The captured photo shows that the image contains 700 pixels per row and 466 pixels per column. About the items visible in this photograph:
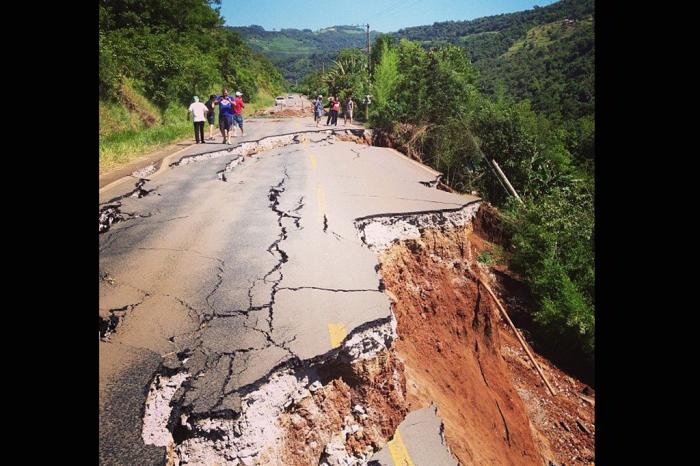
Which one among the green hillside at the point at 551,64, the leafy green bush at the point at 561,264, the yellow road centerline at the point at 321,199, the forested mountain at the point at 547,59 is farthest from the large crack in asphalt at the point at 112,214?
the forested mountain at the point at 547,59

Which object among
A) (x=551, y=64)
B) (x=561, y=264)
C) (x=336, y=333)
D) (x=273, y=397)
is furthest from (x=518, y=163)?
(x=551, y=64)

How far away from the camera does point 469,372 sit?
6.23 meters

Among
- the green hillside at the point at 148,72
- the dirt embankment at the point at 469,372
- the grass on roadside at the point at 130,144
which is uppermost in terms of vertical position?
the green hillside at the point at 148,72

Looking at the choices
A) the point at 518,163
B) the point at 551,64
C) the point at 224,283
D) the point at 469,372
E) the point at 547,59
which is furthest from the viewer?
the point at 547,59

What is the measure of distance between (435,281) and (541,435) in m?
3.31

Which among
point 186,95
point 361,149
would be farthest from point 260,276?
point 186,95

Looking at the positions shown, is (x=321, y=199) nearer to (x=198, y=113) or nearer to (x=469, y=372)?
(x=469, y=372)

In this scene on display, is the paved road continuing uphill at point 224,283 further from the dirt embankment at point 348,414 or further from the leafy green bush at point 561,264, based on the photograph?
the leafy green bush at point 561,264

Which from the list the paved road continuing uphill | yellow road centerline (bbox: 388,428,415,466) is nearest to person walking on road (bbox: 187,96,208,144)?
the paved road continuing uphill

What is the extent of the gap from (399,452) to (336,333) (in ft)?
3.62

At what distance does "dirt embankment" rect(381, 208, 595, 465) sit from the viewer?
483 cm

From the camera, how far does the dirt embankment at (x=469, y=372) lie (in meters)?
4.83

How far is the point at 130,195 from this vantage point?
7.69m
